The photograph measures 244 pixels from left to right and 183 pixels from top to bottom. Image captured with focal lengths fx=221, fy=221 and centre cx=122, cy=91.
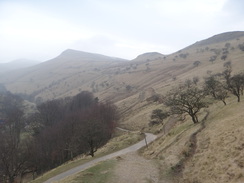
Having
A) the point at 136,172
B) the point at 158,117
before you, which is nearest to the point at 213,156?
the point at 136,172

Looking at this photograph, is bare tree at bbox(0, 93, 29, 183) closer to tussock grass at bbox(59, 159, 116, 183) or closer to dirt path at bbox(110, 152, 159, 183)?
tussock grass at bbox(59, 159, 116, 183)

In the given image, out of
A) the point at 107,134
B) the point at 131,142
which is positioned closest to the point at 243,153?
the point at 131,142

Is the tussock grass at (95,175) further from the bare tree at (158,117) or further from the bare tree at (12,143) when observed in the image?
the bare tree at (158,117)

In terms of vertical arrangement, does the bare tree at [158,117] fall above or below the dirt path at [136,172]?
below

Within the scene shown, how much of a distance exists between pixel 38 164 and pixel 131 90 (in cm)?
10589

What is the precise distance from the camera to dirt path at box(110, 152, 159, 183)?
25.0 m

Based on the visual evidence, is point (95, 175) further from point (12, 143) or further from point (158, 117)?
point (12, 143)

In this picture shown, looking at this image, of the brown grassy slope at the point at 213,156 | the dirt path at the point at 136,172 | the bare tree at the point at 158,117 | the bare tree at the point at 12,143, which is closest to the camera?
the brown grassy slope at the point at 213,156

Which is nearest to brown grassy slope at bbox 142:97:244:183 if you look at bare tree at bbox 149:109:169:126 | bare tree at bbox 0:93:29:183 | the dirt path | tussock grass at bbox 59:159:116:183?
the dirt path

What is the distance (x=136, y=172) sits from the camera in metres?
27.8

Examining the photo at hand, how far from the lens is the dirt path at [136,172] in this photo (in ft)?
82.2

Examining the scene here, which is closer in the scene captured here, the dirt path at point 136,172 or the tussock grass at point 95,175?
the tussock grass at point 95,175

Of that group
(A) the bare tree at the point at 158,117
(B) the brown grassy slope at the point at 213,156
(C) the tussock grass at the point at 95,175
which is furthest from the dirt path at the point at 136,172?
(A) the bare tree at the point at 158,117

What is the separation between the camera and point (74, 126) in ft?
271
